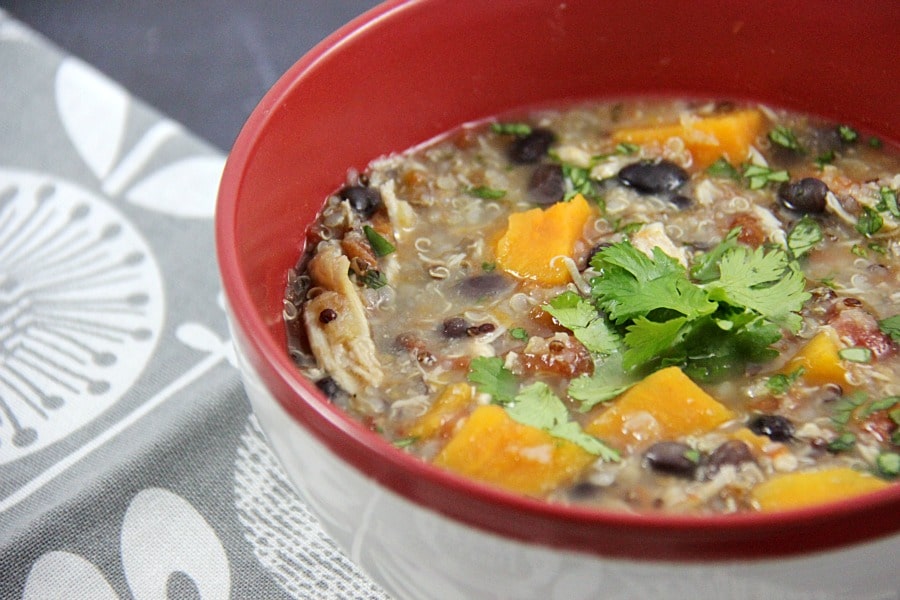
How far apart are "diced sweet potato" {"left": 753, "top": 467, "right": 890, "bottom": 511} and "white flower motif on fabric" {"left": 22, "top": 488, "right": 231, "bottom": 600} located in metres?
1.21

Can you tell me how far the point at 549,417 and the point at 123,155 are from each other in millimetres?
1966

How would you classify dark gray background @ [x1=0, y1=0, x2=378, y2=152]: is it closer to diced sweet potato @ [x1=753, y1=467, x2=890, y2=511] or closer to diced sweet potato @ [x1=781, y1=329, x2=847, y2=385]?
diced sweet potato @ [x1=781, y1=329, x2=847, y2=385]

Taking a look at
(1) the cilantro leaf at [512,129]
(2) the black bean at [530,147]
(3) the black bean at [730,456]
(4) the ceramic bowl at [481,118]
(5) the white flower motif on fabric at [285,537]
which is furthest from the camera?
(1) the cilantro leaf at [512,129]

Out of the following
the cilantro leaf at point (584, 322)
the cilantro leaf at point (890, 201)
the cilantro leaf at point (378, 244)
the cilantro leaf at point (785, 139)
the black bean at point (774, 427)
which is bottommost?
the cilantro leaf at point (378, 244)

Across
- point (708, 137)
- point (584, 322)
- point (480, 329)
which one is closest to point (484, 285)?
point (480, 329)

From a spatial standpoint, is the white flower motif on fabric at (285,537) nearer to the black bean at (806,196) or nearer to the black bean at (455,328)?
the black bean at (455,328)

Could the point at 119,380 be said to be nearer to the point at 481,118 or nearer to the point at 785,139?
the point at 481,118

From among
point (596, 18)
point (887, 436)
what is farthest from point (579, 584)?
point (596, 18)

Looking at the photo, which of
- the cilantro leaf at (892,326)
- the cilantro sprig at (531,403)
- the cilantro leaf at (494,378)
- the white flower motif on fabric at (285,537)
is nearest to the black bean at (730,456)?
the cilantro sprig at (531,403)

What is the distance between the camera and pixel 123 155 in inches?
142

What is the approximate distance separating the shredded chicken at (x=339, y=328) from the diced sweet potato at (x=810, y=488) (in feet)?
2.71

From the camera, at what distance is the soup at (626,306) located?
2154 millimetres

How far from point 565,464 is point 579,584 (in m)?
0.35

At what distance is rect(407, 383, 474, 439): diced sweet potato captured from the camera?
2266mm
